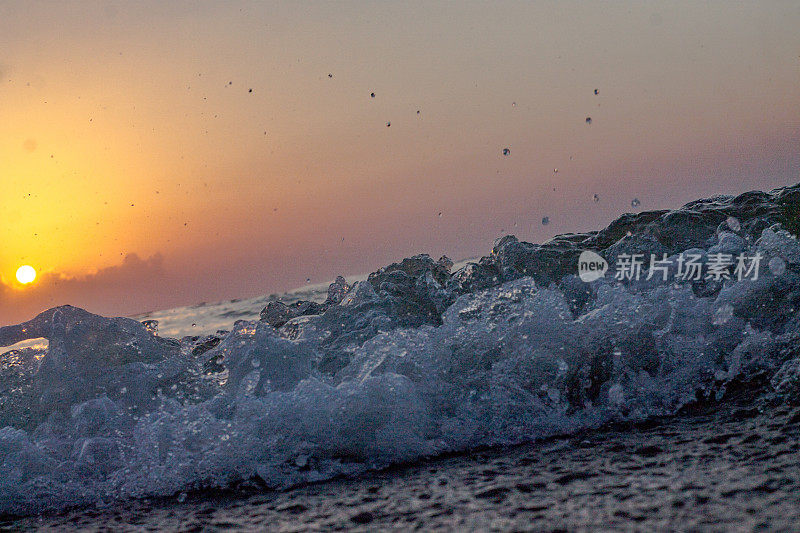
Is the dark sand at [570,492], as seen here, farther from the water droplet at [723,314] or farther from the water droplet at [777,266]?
the water droplet at [777,266]

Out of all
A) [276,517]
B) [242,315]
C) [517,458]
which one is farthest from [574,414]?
[242,315]

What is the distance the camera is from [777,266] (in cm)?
338

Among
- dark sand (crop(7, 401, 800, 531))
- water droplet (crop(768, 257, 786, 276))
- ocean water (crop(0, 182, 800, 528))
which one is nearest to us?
dark sand (crop(7, 401, 800, 531))

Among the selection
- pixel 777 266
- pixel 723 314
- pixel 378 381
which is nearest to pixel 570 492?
pixel 378 381

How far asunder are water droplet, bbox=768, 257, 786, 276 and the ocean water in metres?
0.01

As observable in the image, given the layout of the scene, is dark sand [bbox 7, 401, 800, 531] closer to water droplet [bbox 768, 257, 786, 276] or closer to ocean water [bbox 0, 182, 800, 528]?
ocean water [bbox 0, 182, 800, 528]

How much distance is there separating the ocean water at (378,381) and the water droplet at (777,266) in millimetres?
12

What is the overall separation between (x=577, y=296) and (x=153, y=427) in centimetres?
238

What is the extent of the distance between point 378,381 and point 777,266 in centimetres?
219

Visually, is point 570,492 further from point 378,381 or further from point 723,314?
point 723,314

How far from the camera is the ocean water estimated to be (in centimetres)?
226

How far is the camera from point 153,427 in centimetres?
244

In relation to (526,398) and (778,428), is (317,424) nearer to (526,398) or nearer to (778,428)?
(526,398)

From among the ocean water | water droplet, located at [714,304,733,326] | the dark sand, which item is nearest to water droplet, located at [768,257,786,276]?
the ocean water
